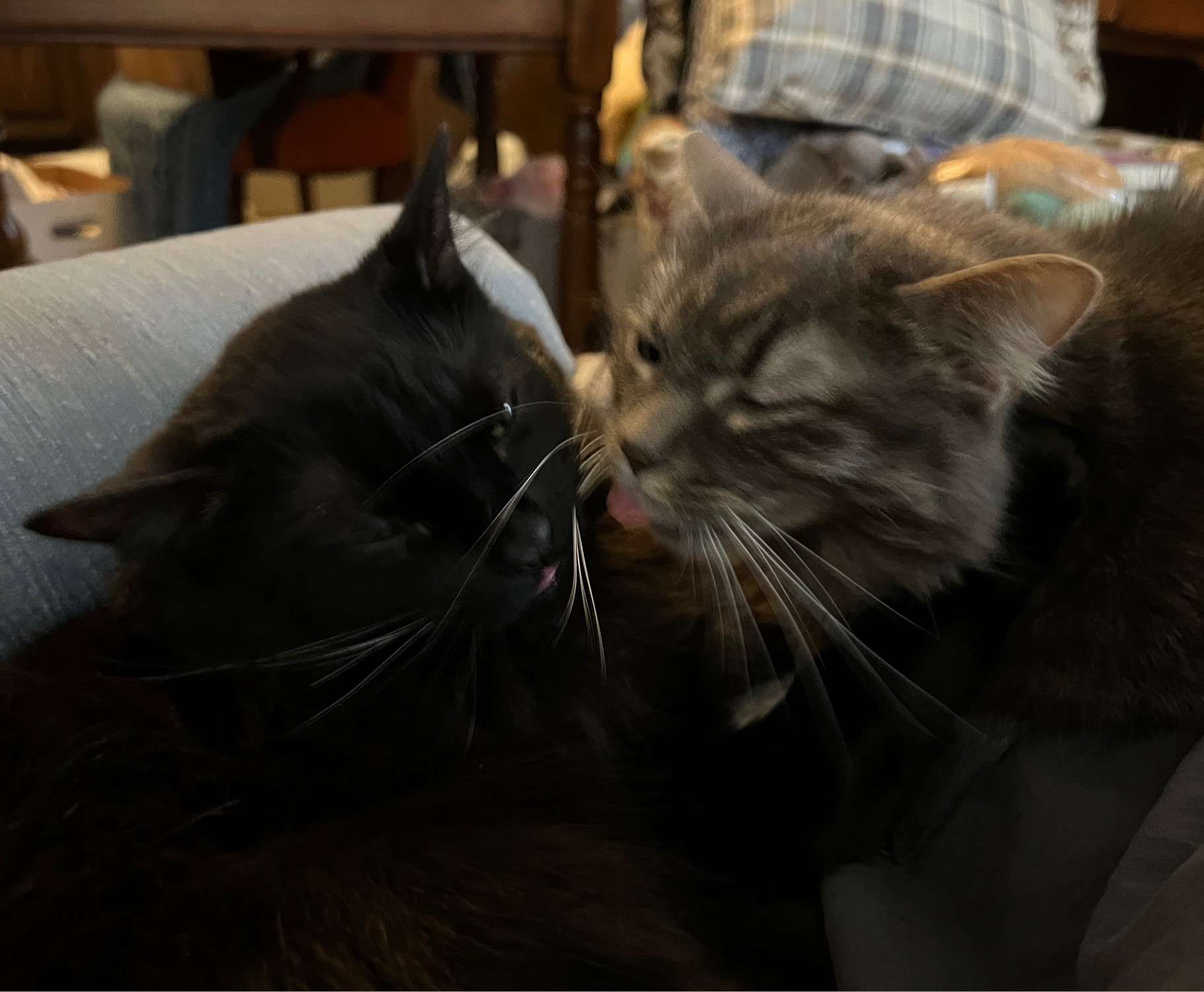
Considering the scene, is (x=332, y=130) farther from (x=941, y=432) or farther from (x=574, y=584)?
(x=941, y=432)

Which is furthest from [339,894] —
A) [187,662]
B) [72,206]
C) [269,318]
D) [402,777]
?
[72,206]

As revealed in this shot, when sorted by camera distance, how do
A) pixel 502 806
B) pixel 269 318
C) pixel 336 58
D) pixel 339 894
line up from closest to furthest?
pixel 339 894 < pixel 502 806 < pixel 269 318 < pixel 336 58

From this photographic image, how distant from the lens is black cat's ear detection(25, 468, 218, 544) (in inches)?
23.4

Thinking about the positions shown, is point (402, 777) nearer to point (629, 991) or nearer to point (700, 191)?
point (629, 991)

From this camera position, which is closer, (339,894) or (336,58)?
(339,894)

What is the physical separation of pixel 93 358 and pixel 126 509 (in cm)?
30

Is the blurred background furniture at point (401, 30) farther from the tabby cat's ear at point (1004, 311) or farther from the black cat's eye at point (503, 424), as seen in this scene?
the tabby cat's ear at point (1004, 311)

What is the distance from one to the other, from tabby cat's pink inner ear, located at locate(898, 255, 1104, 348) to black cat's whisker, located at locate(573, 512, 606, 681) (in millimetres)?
392

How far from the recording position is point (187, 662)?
29.0 inches

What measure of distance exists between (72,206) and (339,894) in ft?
6.90

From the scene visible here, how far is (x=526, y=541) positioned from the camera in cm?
79

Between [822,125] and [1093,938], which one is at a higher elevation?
[822,125]

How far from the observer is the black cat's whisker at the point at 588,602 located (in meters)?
0.84

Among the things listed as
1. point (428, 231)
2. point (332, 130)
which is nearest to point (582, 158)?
point (332, 130)
